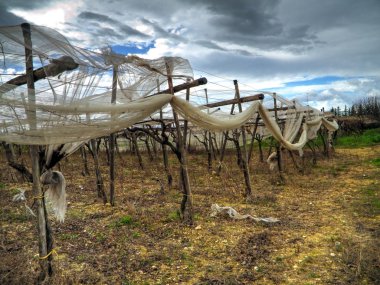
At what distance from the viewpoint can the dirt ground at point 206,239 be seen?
12.7 ft

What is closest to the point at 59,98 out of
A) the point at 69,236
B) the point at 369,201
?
the point at 69,236

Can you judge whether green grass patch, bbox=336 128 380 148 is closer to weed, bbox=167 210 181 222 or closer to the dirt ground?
the dirt ground

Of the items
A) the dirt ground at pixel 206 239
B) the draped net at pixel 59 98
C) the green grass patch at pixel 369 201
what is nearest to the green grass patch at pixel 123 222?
the dirt ground at pixel 206 239

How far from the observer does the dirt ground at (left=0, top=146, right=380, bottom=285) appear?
388 cm

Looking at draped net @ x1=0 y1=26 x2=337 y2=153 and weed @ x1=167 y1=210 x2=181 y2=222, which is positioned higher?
draped net @ x1=0 y1=26 x2=337 y2=153

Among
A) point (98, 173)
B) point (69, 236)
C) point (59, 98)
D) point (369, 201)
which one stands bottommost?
point (369, 201)

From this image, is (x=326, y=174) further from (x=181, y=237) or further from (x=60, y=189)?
(x=60, y=189)

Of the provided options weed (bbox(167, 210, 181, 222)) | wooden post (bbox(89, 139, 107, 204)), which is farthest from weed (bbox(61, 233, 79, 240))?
wooden post (bbox(89, 139, 107, 204))

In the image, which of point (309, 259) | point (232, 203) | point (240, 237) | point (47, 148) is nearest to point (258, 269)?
point (309, 259)

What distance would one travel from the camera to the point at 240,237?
→ 17.1ft

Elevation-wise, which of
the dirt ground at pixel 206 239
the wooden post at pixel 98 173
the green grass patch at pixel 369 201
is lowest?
the green grass patch at pixel 369 201

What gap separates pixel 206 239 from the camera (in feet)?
16.9

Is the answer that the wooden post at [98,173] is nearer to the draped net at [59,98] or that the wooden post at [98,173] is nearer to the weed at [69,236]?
the weed at [69,236]

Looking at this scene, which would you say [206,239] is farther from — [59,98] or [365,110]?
[365,110]
